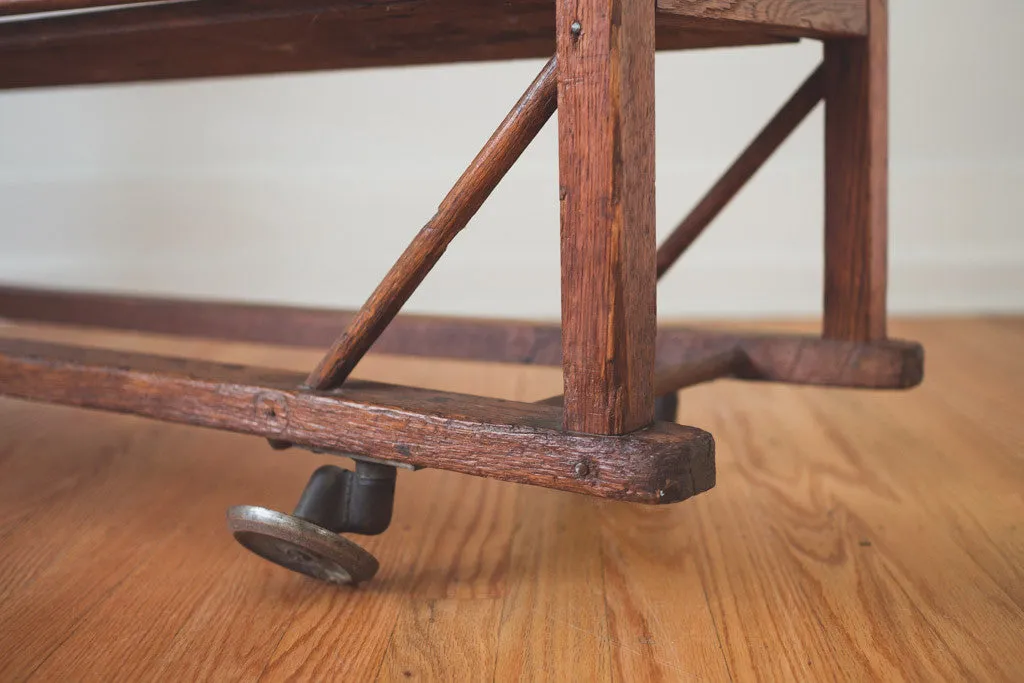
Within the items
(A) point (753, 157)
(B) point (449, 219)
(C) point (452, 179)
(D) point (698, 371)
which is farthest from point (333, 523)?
(C) point (452, 179)

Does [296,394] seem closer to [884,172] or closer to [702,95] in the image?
[884,172]

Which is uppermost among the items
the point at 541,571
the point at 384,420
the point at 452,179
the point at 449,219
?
the point at 452,179

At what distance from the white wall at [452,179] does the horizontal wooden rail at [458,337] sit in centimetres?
104

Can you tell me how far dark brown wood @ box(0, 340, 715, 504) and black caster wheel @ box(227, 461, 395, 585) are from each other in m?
0.04

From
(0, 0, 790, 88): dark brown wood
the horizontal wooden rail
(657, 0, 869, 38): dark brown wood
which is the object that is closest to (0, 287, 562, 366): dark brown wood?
the horizontal wooden rail

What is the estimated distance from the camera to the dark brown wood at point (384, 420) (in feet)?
2.71

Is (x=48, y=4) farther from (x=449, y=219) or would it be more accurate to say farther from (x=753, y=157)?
(x=753, y=157)

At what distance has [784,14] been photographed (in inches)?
38.6

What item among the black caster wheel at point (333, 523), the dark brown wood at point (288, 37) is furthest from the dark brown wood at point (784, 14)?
the black caster wheel at point (333, 523)

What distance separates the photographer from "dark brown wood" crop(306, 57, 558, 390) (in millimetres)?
856

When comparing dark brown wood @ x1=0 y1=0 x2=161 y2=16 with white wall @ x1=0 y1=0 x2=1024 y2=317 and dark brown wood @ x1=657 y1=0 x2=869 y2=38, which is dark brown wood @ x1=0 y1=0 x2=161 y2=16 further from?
white wall @ x1=0 y1=0 x2=1024 y2=317

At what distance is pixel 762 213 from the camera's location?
104 inches

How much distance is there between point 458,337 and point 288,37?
441 mm

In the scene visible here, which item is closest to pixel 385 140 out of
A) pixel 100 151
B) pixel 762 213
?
pixel 100 151
